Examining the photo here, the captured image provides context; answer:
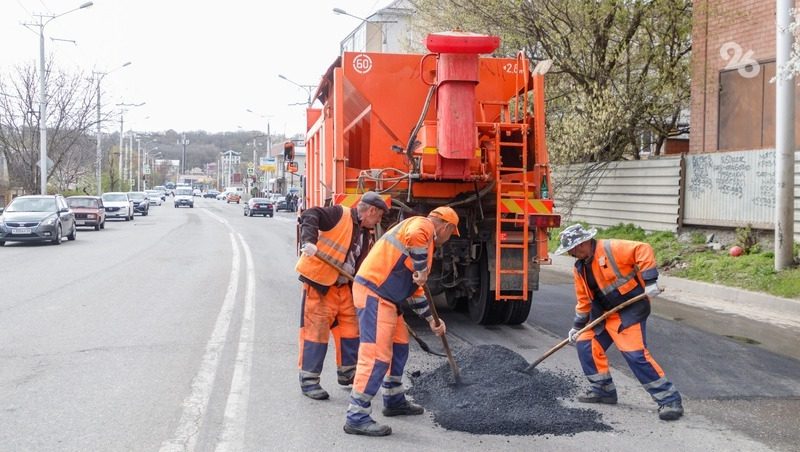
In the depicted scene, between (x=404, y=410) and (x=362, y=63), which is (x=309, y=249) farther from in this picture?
(x=362, y=63)

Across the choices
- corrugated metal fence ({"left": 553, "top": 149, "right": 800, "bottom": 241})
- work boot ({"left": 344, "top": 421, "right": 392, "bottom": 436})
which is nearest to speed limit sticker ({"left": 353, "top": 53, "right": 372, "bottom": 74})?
work boot ({"left": 344, "top": 421, "right": 392, "bottom": 436})

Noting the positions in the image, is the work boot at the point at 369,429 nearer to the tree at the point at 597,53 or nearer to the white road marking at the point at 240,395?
the white road marking at the point at 240,395

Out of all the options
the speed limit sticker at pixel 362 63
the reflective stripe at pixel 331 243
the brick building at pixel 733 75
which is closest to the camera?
the reflective stripe at pixel 331 243

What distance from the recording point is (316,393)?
18.8ft

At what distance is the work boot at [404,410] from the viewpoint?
530cm

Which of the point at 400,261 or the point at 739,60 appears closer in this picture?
the point at 400,261

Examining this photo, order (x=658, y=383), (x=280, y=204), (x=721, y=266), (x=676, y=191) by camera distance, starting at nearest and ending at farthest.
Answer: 1. (x=658, y=383)
2. (x=721, y=266)
3. (x=676, y=191)
4. (x=280, y=204)

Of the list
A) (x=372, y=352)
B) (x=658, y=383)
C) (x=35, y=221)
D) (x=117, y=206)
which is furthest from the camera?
(x=117, y=206)

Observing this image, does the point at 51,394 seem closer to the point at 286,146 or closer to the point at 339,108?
the point at 339,108

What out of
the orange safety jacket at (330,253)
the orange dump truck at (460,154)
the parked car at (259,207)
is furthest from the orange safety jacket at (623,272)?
the parked car at (259,207)

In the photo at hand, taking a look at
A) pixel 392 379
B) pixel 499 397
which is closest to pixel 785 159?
pixel 499 397

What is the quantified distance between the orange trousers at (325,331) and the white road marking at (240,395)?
508mm

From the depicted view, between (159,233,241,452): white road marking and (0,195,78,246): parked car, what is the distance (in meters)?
13.2

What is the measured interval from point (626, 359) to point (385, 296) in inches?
72.8
